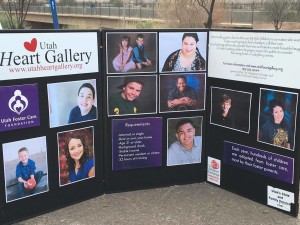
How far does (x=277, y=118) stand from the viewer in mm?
4543

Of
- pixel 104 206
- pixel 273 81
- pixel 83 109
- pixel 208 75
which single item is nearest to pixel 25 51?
pixel 83 109

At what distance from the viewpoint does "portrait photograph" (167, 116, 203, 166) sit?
5.18 m

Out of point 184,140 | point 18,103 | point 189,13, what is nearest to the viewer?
point 18,103

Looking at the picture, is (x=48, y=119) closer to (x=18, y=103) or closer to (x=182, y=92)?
(x=18, y=103)

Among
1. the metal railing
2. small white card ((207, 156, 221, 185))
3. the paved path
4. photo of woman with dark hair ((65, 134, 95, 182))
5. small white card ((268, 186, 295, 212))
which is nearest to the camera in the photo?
the paved path

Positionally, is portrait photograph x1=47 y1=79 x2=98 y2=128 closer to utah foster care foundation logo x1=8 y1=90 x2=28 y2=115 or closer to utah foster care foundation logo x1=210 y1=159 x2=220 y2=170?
utah foster care foundation logo x1=8 y1=90 x2=28 y2=115

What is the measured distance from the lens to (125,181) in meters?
5.09

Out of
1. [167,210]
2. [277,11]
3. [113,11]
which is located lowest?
[167,210]

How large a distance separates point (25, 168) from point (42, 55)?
1.16 metres

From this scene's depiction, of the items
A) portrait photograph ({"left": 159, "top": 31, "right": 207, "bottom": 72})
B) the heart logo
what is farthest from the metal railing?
the heart logo

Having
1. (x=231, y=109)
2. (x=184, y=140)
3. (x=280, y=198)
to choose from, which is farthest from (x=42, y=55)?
(x=280, y=198)

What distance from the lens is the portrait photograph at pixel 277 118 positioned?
174 inches

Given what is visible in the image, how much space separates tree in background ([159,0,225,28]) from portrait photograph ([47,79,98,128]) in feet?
92.3

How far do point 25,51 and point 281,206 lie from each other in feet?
10.3
